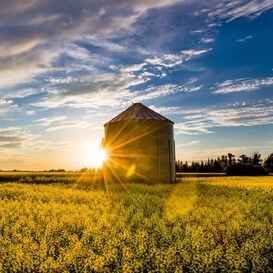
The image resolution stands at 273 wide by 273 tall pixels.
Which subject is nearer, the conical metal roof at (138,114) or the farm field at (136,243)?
the farm field at (136,243)

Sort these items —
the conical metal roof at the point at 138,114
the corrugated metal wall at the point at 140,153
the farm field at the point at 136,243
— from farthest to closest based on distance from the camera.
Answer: the conical metal roof at the point at 138,114 → the corrugated metal wall at the point at 140,153 → the farm field at the point at 136,243

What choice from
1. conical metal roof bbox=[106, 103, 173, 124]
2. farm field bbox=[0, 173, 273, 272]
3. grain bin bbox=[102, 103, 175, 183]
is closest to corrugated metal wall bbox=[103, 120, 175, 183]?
grain bin bbox=[102, 103, 175, 183]

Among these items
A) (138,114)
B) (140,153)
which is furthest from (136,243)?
(138,114)

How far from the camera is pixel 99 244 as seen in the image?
7934mm

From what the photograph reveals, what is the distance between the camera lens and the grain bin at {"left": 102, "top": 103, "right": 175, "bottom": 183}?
93.9 ft

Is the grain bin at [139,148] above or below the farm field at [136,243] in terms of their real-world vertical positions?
above

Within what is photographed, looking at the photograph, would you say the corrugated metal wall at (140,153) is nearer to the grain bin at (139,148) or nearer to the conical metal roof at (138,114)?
the grain bin at (139,148)

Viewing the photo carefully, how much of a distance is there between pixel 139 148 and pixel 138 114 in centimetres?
318

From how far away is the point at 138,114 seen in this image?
30516mm

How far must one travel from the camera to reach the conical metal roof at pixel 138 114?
3019cm

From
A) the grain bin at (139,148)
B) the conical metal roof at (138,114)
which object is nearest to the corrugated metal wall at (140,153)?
the grain bin at (139,148)

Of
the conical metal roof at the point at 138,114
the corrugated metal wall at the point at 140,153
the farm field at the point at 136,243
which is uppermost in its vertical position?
the conical metal roof at the point at 138,114

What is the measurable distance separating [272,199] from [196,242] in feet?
40.2

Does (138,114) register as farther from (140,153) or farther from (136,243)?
(136,243)
